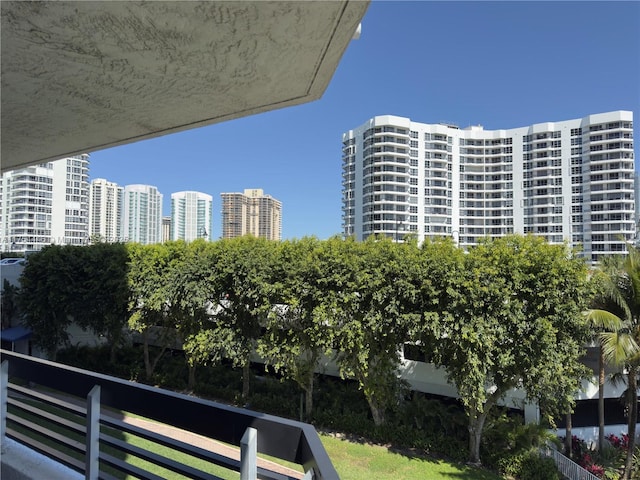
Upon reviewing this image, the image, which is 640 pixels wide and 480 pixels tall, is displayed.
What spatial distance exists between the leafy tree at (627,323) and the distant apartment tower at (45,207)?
50.5 m

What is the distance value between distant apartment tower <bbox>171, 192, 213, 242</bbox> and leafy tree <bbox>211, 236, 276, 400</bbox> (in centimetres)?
5338

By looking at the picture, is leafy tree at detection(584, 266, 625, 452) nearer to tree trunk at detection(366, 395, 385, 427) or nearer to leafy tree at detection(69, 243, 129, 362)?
tree trunk at detection(366, 395, 385, 427)

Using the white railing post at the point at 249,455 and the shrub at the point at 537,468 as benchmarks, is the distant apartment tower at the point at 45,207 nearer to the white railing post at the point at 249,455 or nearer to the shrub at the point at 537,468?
the shrub at the point at 537,468

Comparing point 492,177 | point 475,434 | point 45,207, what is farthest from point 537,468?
point 45,207

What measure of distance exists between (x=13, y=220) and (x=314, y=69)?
60.0m

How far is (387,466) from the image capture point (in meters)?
9.17

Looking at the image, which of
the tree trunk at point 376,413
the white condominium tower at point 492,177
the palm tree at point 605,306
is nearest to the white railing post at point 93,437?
the tree trunk at point 376,413

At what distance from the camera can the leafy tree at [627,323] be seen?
8305 millimetres

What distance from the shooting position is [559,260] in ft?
28.0

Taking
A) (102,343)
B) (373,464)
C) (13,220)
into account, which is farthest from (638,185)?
(13,220)

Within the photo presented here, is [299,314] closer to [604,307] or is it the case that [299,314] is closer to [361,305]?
[361,305]

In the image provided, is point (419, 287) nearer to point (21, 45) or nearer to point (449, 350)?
point (449, 350)

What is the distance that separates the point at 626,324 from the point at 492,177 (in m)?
53.8

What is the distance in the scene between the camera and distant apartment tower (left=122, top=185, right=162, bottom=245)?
5900cm
